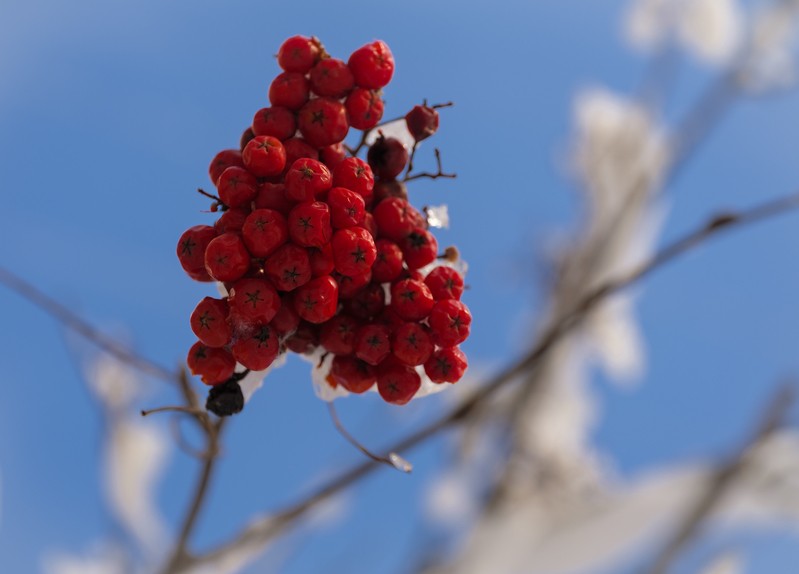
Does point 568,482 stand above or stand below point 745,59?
below

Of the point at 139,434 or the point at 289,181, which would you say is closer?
the point at 289,181

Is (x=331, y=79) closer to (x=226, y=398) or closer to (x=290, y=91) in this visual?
(x=290, y=91)

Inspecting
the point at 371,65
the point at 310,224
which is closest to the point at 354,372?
the point at 310,224

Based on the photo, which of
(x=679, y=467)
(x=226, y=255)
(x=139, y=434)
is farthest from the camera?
(x=139, y=434)

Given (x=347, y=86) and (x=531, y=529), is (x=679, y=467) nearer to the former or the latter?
(x=531, y=529)

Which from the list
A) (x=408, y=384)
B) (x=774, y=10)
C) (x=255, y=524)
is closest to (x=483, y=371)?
(x=774, y=10)

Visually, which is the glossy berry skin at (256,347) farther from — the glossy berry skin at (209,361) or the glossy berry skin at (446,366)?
the glossy berry skin at (446,366)

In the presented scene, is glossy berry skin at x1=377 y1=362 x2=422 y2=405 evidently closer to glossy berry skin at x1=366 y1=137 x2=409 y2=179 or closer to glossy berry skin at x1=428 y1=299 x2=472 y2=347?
glossy berry skin at x1=428 y1=299 x2=472 y2=347
